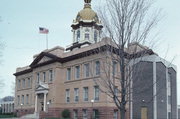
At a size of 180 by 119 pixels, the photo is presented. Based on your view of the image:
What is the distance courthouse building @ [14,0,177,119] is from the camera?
39219mm

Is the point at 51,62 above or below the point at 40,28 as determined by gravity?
below

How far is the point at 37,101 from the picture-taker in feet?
164

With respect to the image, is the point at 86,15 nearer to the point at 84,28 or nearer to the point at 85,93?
the point at 84,28

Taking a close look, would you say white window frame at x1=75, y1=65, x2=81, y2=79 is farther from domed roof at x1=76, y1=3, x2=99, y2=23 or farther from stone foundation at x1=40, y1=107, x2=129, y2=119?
domed roof at x1=76, y1=3, x2=99, y2=23

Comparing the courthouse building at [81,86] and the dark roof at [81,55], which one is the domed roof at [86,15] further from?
the dark roof at [81,55]

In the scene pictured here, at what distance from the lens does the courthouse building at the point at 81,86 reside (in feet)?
129

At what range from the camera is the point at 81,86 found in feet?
138

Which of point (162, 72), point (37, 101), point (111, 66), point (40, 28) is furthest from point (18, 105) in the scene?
point (111, 66)

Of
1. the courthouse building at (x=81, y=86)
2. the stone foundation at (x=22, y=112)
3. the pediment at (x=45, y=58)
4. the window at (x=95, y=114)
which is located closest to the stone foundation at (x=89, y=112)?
the courthouse building at (x=81, y=86)

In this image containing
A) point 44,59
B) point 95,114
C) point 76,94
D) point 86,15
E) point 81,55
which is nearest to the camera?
point 95,114

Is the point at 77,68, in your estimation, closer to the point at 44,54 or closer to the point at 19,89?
the point at 44,54

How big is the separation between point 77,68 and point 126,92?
2861 centimetres

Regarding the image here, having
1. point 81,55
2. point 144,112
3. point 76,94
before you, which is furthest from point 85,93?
point 144,112

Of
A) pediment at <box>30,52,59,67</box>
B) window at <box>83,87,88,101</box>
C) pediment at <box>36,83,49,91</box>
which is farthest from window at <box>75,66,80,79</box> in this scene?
pediment at <box>36,83,49,91</box>
